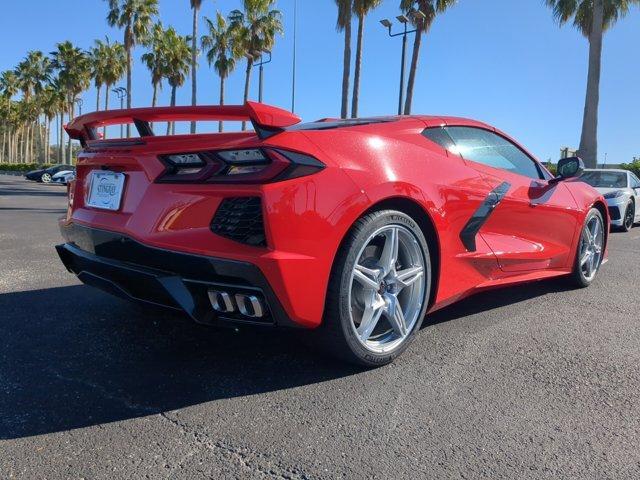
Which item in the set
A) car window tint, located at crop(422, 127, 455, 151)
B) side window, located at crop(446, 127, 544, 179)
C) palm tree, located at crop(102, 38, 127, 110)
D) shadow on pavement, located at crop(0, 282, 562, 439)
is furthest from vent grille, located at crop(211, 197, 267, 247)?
palm tree, located at crop(102, 38, 127, 110)

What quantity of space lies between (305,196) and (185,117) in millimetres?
970

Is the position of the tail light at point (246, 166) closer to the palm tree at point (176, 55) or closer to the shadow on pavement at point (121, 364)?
the shadow on pavement at point (121, 364)

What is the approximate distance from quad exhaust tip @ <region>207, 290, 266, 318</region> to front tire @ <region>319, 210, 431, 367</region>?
1.15ft

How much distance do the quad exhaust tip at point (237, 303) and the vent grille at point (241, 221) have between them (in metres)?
0.23

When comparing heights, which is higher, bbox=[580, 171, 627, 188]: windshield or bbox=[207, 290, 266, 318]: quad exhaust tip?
bbox=[580, 171, 627, 188]: windshield

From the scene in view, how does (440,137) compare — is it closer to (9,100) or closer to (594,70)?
(594,70)

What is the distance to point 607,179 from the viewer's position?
11.2m

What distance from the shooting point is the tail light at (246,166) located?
2.27 meters

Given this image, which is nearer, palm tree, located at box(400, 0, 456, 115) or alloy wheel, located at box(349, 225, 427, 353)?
alloy wheel, located at box(349, 225, 427, 353)

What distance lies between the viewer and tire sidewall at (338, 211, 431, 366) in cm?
245

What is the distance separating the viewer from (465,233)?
124 inches

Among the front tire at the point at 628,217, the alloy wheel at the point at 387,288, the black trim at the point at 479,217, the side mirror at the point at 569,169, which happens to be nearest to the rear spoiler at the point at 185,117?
the alloy wheel at the point at 387,288

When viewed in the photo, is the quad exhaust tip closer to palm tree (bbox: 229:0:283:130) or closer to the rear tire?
the rear tire

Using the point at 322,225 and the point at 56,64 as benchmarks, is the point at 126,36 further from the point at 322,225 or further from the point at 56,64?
the point at 322,225
